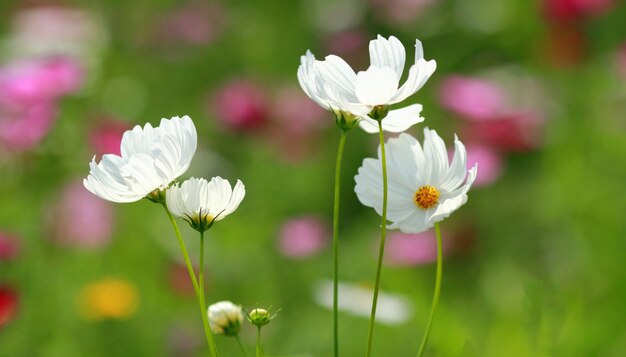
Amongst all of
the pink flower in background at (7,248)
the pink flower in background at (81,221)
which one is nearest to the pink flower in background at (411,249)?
the pink flower in background at (81,221)

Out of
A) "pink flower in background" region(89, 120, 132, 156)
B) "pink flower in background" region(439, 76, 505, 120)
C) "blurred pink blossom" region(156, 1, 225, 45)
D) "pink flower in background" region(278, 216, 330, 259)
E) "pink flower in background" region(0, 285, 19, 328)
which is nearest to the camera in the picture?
"pink flower in background" region(0, 285, 19, 328)

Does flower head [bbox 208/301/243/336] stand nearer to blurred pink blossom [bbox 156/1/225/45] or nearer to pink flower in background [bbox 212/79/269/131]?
pink flower in background [bbox 212/79/269/131]

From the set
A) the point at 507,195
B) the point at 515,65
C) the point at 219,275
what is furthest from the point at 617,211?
the point at 515,65

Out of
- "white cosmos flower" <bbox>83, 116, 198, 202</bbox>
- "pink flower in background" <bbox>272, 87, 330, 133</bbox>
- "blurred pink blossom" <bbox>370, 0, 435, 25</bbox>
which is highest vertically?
"white cosmos flower" <bbox>83, 116, 198, 202</bbox>

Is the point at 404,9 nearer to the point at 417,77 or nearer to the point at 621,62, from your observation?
the point at 621,62

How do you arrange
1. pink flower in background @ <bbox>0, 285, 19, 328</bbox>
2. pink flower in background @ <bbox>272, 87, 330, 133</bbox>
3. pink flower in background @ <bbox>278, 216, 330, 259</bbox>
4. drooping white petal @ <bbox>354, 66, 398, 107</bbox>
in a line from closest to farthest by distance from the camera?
1. drooping white petal @ <bbox>354, 66, 398, 107</bbox>
2. pink flower in background @ <bbox>0, 285, 19, 328</bbox>
3. pink flower in background @ <bbox>278, 216, 330, 259</bbox>
4. pink flower in background @ <bbox>272, 87, 330, 133</bbox>

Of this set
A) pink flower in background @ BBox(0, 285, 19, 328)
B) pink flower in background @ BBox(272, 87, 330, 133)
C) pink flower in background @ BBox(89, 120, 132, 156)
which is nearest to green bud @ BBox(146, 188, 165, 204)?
pink flower in background @ BBox(0, 285, 19, 328)

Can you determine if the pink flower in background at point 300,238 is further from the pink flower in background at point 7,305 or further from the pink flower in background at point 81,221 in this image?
the pink flower in background at point 7,305
